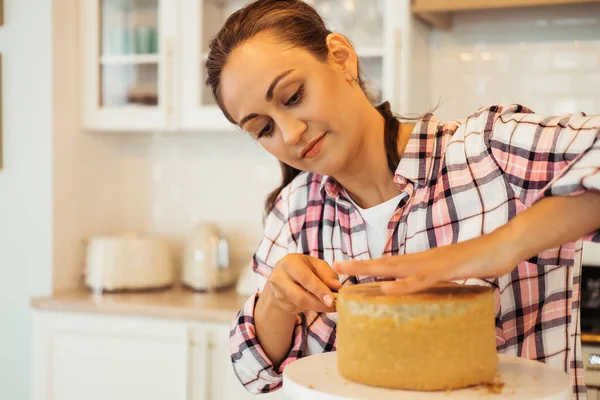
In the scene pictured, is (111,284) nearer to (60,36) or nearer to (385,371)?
(60,36)

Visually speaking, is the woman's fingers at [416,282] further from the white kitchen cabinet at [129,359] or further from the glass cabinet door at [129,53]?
the glass cabinet door at [129,53]

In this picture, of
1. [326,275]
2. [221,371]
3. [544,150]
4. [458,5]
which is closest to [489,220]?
[544,150]

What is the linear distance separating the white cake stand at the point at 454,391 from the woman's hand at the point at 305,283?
5.4 inches

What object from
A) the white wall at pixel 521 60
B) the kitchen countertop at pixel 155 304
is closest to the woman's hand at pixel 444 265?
the kitchen countertop at pixel 155 304

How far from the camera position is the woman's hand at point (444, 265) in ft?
2.82

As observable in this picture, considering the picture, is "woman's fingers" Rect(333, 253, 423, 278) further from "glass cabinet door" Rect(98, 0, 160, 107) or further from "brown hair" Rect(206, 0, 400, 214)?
"glass cabinet door" Rect(98, 0, 160, 107)

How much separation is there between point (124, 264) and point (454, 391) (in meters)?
1.97

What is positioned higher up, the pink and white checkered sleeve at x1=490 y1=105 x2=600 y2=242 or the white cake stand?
the pink and white checkered sleeve at x1=490 y1=105 x2=600 y2=242

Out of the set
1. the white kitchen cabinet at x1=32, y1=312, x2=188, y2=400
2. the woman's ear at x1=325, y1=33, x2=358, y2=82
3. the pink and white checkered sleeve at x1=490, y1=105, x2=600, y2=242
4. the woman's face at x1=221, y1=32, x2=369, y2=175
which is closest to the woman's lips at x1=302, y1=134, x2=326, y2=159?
the woman's face at x1=221, y1=32, x2=369, y2=175

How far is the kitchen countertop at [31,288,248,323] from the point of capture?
239 cm

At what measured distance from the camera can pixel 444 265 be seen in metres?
0.86

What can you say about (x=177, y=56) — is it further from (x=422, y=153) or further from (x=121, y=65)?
(x=422, y=153)

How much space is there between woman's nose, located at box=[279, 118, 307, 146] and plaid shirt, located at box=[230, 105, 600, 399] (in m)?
0.18

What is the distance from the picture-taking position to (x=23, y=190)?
2.72m
